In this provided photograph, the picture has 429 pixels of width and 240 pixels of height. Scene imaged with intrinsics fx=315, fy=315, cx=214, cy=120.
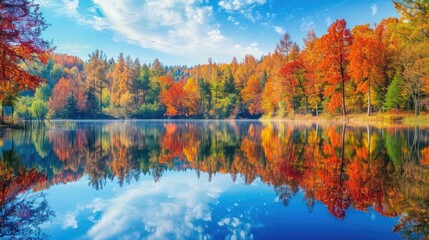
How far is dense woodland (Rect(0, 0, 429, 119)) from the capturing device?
20220 mm

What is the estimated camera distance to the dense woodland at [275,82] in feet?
66.3

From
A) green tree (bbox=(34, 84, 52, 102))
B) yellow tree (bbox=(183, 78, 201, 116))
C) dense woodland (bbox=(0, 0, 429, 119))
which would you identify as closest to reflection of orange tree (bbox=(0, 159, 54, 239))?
dense woodland (bbox=(0, 0, 429, 119))

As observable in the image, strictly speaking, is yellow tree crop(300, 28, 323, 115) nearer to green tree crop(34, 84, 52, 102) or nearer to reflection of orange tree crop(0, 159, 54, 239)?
reflection of orange tree crop(0, 159, 54, 239)

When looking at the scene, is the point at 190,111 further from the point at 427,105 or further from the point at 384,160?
the point at 384,160

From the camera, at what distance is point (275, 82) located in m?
66.4

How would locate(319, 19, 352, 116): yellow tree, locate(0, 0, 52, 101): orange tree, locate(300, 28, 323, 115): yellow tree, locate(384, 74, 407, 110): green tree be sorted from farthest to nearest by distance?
locate(300, 28, 323, 115): yellow tree → locate(319, 19, 352, 116): yellow tree → locate(384, 74, 407, 110): green tree → locate(0, 0, 52, 101): orange tree

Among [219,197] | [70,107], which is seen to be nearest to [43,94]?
[70,107]

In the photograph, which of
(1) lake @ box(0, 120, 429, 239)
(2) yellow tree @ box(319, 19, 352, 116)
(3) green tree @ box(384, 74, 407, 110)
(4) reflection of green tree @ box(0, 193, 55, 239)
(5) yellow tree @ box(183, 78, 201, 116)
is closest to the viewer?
(4) reflection of green tree @ box(0, 193, 55, 239)

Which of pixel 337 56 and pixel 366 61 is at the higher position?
pixel 337 56

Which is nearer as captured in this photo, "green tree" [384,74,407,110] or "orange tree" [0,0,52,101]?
"orange tree" [0,0,52,101]

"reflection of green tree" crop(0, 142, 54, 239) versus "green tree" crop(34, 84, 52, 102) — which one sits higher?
"green tree" crop(34, 84, 52, 102)

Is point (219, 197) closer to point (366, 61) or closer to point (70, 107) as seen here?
point (366, 61)

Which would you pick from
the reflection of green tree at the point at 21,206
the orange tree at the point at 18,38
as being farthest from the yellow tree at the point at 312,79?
the reflection of green tree at the point at 21,206

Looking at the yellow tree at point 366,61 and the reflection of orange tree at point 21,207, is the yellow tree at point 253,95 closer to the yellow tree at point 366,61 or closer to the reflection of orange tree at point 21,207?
the yellow tree at point 366,61
